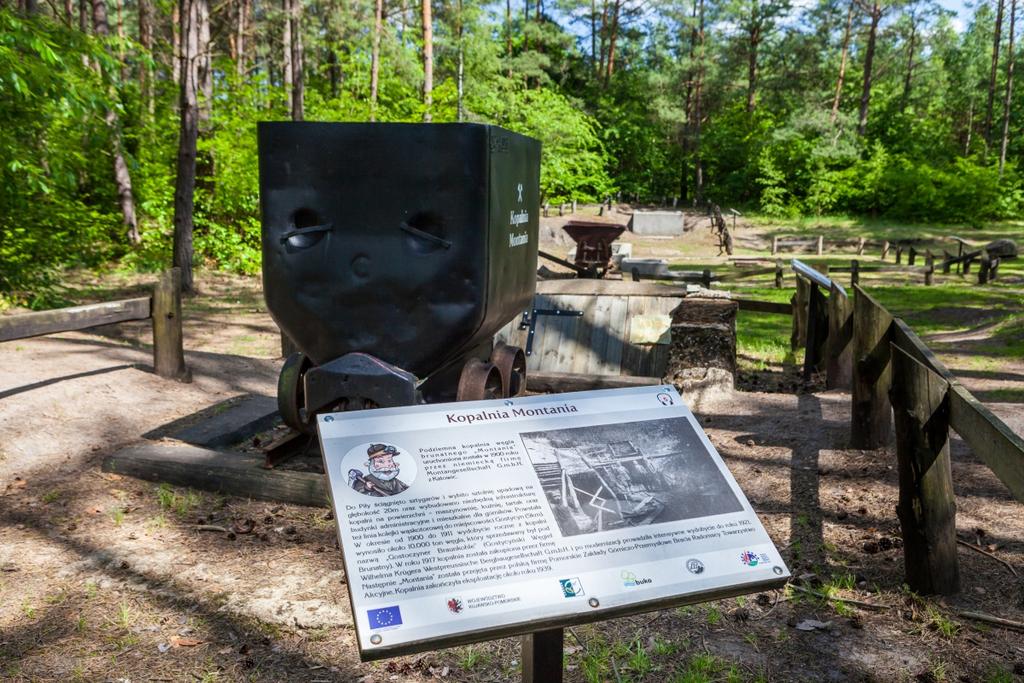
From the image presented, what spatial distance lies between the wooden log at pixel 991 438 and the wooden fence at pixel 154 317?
566 cm

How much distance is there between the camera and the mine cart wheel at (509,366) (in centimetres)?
558

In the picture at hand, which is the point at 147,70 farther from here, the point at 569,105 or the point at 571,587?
the point at 569,105

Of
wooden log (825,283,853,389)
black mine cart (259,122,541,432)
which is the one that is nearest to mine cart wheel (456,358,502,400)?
black mine cart (259,122,541,432)

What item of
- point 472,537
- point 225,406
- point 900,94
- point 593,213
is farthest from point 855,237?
point 472,537

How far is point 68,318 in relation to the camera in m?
6.32

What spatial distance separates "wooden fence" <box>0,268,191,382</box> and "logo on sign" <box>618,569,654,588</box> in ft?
17.5

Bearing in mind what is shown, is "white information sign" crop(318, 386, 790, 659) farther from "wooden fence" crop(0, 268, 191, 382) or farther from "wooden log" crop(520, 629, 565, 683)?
"wooden fence" crop(0, 268, 191, 382)

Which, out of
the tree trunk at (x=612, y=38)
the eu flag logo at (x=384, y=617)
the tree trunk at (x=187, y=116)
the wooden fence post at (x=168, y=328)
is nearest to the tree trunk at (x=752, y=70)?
the tree trunk at (x=612, y=38)

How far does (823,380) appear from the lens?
27.8ft

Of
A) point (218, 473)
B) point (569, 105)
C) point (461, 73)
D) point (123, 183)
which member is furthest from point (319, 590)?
point (569, 105)

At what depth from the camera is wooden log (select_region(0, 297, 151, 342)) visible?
5.81 meters

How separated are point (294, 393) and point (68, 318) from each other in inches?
90.6

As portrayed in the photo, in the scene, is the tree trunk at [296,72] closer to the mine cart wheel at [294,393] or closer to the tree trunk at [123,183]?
the tree trunk at [123,183]

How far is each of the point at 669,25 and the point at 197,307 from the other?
134 feet
